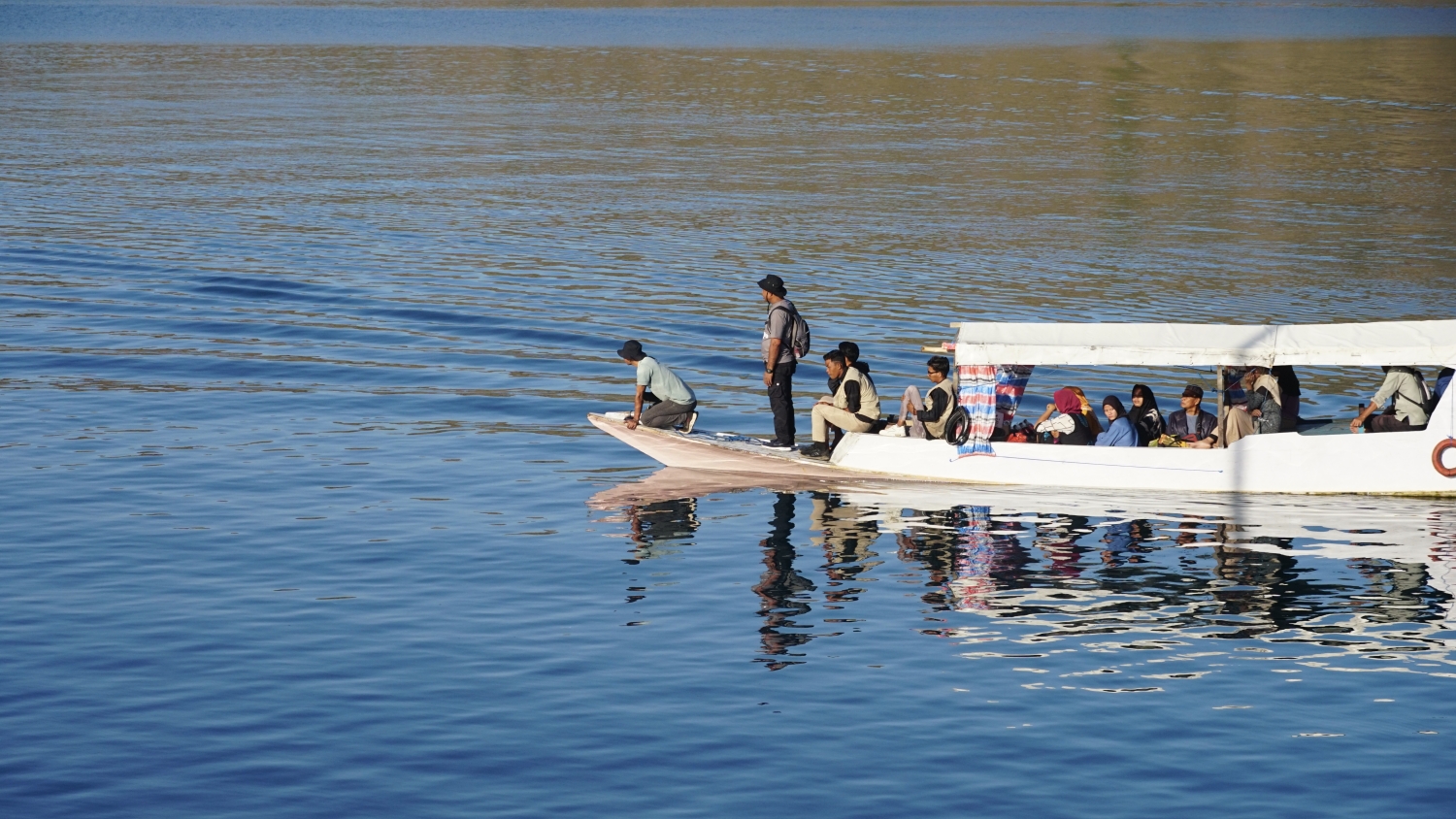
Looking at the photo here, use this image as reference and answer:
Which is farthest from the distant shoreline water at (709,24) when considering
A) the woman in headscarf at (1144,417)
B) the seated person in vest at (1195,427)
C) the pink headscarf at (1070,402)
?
the seated person in vest at (1195,427)

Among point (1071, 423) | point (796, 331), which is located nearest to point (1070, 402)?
point (1071, 423)

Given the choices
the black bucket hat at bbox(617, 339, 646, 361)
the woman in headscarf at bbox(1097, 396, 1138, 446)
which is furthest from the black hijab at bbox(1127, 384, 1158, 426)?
the black bucket hat at bbox(617, 339, 646, 361)

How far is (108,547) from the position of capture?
66.9ft

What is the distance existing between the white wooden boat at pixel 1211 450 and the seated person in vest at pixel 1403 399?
0.33m

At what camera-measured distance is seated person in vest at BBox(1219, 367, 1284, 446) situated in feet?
74.0

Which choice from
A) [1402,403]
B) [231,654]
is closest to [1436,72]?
[1402,403]

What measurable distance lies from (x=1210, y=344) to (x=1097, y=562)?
13.4ft

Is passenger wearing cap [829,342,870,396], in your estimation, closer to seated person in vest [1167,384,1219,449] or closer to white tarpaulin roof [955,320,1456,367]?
white tarpaulin roof [955,320,1456,367]

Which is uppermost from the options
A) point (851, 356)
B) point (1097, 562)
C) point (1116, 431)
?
point (851, 356)

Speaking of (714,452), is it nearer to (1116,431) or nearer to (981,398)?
(981,398)

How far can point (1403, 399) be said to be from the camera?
2253cm

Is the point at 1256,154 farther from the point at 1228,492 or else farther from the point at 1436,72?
the point at 1228,492

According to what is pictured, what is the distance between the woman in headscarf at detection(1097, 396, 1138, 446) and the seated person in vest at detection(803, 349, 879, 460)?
310 cm

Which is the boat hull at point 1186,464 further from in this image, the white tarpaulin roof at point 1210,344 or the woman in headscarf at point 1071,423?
the white tarpaulin roof at point 1210,344
